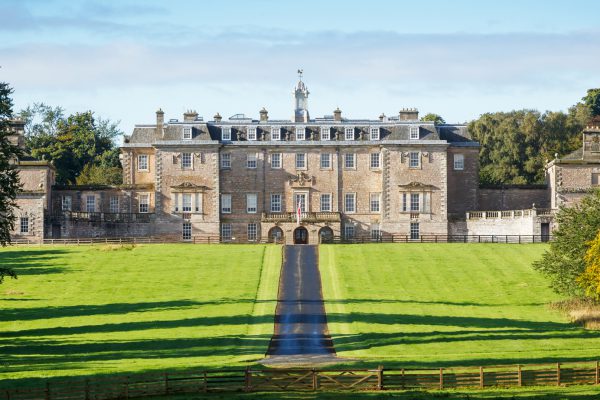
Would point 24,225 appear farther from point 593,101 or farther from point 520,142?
point 593,101

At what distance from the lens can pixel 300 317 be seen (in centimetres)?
6962

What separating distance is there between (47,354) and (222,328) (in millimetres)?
9817

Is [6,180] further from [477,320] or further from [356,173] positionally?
[356,173]

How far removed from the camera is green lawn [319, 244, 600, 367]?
59.2 metres

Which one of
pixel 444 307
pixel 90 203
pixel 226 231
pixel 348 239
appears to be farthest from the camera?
pixel 90 203

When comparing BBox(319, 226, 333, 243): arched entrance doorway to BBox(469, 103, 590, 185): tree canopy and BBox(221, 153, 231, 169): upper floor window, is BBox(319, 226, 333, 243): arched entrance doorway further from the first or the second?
BBox(469, 103, 590, 185): tree canopy

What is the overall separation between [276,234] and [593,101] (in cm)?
5168

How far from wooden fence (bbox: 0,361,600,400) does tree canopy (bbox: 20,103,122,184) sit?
239 feet

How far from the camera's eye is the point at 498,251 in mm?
92875

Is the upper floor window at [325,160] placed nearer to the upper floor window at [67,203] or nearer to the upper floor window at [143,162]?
the upper floor window at [143,162]

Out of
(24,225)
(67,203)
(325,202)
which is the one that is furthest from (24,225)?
(325,202)

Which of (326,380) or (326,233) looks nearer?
(326,380)

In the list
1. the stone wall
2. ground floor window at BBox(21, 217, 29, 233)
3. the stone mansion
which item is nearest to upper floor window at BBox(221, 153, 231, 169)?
the stone mansion

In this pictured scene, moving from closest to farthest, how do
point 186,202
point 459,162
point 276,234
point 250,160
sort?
point 276,234, point 186,202, point 250,160, point 459,162
